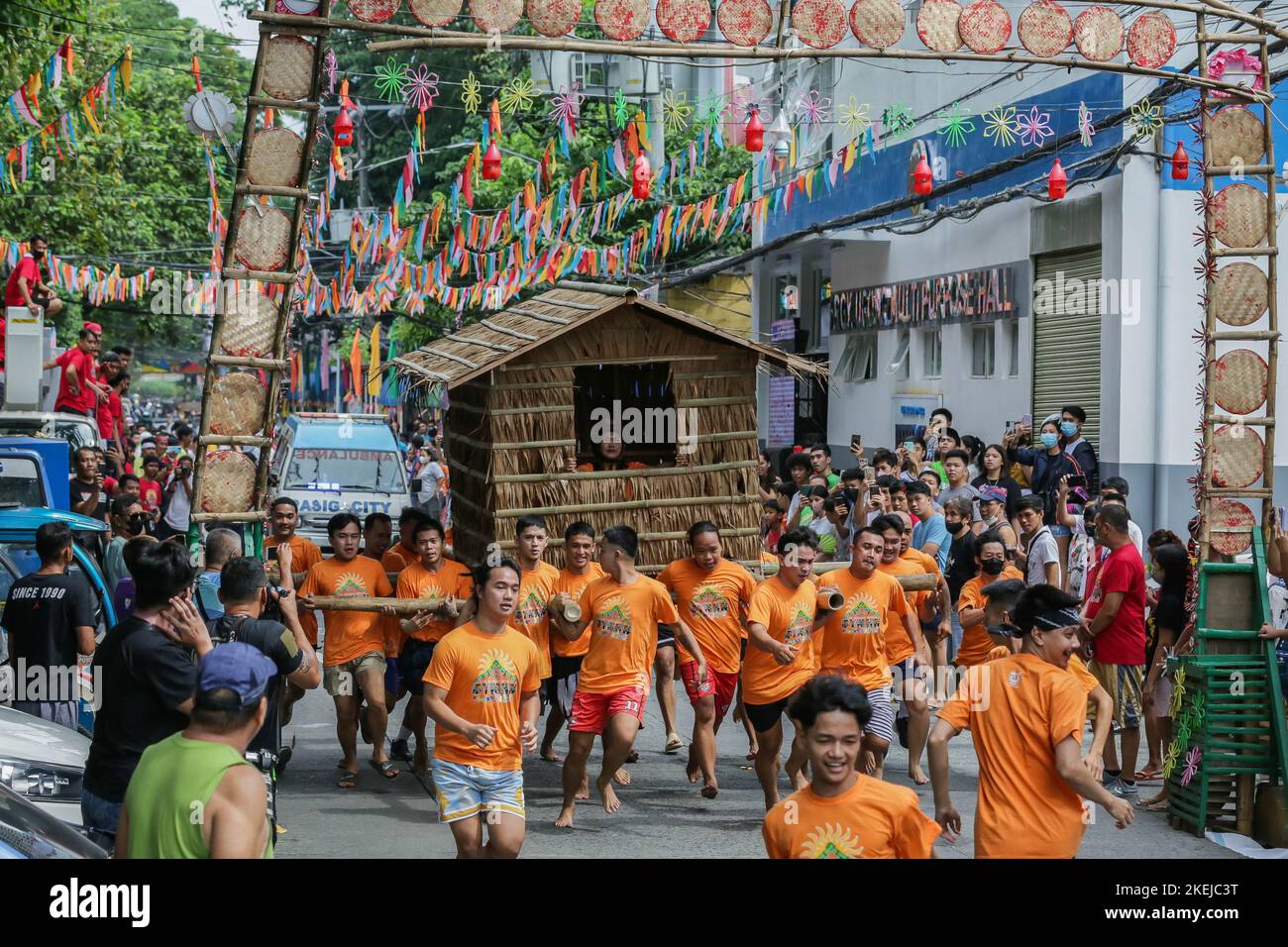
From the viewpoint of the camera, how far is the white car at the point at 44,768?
7.17 metres

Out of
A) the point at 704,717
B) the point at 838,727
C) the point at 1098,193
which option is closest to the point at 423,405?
the point at 704,717

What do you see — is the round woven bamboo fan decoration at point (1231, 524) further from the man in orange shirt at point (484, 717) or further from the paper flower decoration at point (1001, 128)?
the paper flower decoration at point (1001, 128)

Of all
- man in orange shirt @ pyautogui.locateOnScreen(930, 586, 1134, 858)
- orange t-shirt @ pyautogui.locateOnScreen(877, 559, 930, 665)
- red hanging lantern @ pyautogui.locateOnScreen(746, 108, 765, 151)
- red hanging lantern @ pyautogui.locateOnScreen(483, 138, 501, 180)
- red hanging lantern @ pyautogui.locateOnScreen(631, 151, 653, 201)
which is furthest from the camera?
red hanging lantern @ pyautogui.locateOnScreen(631, 151, 653, 201)

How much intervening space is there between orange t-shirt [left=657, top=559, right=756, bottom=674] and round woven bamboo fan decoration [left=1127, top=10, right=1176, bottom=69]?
164 inches

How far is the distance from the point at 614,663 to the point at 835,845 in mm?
4522

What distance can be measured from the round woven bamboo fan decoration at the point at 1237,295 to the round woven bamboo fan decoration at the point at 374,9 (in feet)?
16.9

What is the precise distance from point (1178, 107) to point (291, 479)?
41.6 ft

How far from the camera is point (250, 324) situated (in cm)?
861

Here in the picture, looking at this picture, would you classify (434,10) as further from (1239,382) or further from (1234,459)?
(1234,459)

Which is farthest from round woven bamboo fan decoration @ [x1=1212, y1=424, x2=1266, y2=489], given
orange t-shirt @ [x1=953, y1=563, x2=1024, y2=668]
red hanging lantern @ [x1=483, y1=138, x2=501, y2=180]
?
red hanging lantern @ [x1=483, y1=138, x2=501, y2=180]

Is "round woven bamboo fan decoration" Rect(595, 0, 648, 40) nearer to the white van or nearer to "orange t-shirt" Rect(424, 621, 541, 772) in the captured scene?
"orange t-shirt" Rect(424, 621, 541, 772)

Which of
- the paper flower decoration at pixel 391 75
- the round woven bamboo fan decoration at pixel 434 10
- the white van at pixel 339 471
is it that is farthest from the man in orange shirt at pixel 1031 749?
the white van at pixel 339 471

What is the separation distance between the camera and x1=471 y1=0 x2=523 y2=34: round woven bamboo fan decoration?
8.78 m

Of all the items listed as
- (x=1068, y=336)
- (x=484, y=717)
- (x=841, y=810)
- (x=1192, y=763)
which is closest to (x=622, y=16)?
(x=484, y=717)
